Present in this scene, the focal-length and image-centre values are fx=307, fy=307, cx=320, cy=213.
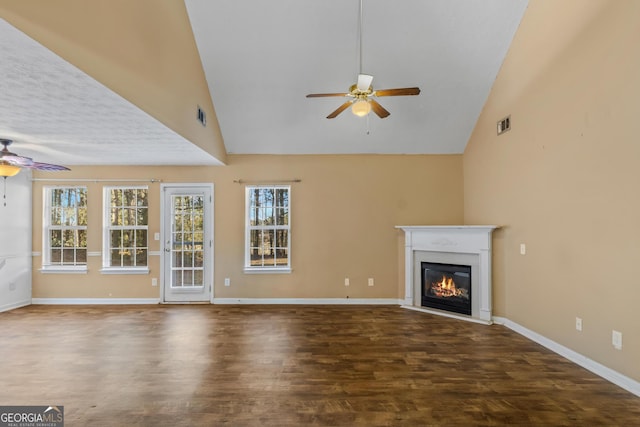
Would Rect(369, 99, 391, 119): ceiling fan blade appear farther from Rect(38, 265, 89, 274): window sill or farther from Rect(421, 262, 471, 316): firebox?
Rect(38, 265, 89, 274): window sill

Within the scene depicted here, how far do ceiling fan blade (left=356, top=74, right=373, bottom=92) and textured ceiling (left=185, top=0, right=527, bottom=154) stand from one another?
1399mm

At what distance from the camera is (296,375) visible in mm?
2855

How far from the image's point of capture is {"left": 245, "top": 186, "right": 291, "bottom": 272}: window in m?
5.48

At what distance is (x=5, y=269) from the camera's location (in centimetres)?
497

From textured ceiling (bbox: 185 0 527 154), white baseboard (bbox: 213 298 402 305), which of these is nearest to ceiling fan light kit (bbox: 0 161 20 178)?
textured ceiling (bbox: 185 0 527 154)

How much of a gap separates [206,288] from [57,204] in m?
3.08

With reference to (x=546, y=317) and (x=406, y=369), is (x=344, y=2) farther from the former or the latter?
(x=546, y=317)

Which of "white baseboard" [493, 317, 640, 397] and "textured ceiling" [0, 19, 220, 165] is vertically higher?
"textured ceiling" [0, 19, 220, 165]

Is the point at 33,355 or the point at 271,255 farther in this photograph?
the point at 271,255

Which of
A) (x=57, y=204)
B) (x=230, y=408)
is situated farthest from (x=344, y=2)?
(x=57, y=204)

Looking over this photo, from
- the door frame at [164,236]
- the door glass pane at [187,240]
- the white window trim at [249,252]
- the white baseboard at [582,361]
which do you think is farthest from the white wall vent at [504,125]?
the door glass pane at [187,240]

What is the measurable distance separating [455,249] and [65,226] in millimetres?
6675

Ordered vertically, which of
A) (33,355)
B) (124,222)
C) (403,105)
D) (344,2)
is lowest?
(33,355)

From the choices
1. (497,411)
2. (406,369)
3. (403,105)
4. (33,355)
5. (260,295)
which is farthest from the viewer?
(260,295)
